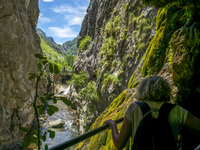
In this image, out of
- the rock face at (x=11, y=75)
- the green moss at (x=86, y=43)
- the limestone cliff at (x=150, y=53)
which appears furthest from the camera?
the green moss at (x=86, y=43)

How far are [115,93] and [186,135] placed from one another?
7.49m

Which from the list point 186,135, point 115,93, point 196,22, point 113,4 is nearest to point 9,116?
point 115,93

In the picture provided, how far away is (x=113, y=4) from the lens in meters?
14.6

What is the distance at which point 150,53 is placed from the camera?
166 inches

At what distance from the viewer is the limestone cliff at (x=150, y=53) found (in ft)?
6.84

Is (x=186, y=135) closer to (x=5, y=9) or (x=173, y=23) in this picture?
(x=173, y=23)

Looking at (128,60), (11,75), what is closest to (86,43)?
(128,60)

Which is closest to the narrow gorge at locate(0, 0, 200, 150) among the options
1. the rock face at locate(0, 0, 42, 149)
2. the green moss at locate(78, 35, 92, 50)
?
the rock face at locate(0, 0, 42, 149)

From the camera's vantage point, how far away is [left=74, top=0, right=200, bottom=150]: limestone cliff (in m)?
2.09

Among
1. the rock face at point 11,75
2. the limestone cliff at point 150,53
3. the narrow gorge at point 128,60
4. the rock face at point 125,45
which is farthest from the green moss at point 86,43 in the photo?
the rock face at point 11,75

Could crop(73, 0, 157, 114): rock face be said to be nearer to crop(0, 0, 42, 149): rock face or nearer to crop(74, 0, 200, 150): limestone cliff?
A: crop(74, 0, 200, 150): limestone cliff

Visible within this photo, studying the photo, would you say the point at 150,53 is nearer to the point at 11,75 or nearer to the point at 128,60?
the point at 128,60

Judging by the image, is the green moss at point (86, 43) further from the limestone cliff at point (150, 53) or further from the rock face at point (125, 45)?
the rock face at point (125, 45)

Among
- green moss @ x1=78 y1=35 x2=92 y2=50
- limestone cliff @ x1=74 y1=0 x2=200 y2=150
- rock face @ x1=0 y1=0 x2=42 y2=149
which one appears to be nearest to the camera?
limestone cliff @ x1=74 y1=0 x2=200 y2=150
